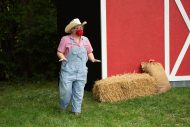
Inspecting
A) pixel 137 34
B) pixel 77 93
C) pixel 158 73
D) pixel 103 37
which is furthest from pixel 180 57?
pixel 77 93

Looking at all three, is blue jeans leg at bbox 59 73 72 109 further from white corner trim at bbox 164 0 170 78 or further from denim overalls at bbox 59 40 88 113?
white corner trim at bbox 164 0 170 78

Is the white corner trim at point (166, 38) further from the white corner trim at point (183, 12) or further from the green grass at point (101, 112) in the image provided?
the green grass at point (101, 112)

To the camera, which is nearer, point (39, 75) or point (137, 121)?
point (137, 121)

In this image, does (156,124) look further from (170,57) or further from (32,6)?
(32,6)

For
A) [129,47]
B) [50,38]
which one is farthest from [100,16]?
[50,38]

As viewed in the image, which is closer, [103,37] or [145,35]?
[103,37]

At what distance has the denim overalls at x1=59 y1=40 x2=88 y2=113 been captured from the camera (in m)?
8.71

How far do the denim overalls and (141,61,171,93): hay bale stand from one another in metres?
2.48

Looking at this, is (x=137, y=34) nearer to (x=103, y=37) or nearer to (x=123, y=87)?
(x=103, y=37)

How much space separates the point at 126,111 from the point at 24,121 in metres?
1.83

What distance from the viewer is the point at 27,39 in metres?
15.1

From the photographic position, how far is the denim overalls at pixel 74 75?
8.71 meters

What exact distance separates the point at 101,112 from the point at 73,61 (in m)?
1.08

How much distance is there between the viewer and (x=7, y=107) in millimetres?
9812
